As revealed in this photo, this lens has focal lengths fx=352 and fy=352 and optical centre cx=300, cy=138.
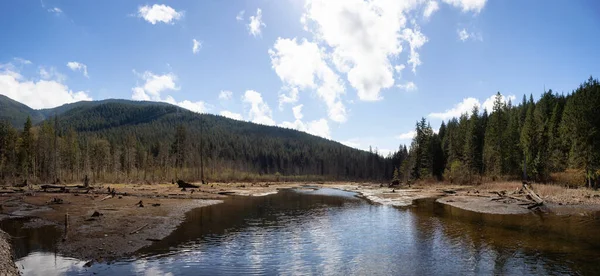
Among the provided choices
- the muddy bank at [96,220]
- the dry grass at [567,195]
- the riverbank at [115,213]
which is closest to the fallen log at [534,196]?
the riverbank at [115,213]

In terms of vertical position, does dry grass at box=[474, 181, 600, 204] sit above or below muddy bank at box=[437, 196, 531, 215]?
above

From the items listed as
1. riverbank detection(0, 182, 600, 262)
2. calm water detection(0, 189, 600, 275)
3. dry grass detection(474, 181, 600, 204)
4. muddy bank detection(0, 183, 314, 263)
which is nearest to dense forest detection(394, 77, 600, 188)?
dry grass detection(474, 181, 600, 204)

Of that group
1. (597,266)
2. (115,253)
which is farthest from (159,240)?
(597,266)

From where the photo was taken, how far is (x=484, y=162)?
320ft

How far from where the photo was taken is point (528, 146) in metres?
82.6

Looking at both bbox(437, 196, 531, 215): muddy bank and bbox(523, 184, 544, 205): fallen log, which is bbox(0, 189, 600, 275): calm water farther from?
bbox(523, 184, 544, 205): fallen log

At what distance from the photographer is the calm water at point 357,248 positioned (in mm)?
19969

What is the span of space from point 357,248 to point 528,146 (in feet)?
249

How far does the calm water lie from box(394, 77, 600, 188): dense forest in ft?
104

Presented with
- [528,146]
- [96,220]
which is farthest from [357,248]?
[528,146]

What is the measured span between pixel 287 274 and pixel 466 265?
1061 cm

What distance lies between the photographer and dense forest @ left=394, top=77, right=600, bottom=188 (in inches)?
2405

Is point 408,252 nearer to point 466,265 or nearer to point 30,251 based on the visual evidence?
point 466,265

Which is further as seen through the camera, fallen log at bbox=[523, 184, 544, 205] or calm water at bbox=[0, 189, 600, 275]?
fallen log at bbox=[523, 184, 544, 205]
